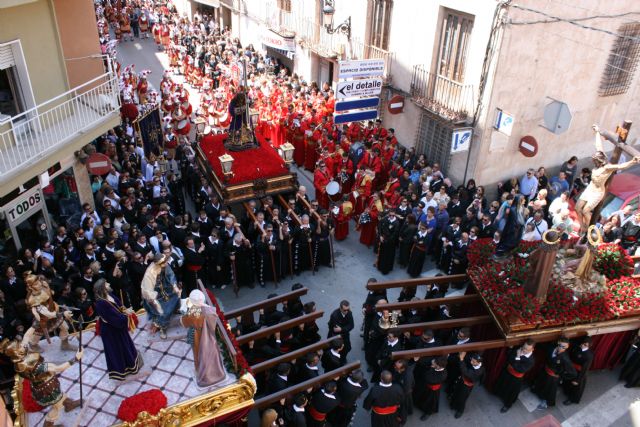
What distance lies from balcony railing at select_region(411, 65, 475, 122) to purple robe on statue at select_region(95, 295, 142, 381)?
10398mm

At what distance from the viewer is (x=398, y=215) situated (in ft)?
41.6

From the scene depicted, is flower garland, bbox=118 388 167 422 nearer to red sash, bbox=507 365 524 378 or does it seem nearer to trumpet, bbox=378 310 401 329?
trumpet, bbox=378 310 401 329

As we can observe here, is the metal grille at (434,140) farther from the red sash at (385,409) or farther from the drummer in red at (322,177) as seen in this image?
the red sash at (385,409)

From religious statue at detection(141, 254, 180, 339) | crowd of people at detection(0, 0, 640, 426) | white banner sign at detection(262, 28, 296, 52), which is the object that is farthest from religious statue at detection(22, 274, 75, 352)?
white banner sign at detection(262, 28, 296, 52)

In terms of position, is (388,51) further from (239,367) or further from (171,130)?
(239,367)

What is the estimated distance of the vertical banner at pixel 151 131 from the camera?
646 inches

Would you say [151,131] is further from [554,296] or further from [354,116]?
[554,296]

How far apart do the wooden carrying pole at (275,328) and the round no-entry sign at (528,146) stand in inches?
328

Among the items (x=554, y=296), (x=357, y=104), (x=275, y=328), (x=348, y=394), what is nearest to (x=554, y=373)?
(x=554, y=296)

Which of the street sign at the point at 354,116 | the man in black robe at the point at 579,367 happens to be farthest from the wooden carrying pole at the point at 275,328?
the street sign at the point at 354,116

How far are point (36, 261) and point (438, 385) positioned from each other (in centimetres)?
785

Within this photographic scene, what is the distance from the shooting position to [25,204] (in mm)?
11445

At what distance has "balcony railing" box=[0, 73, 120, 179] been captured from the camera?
9695 millimetres

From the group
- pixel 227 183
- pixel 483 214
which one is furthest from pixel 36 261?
pixel 483 214
